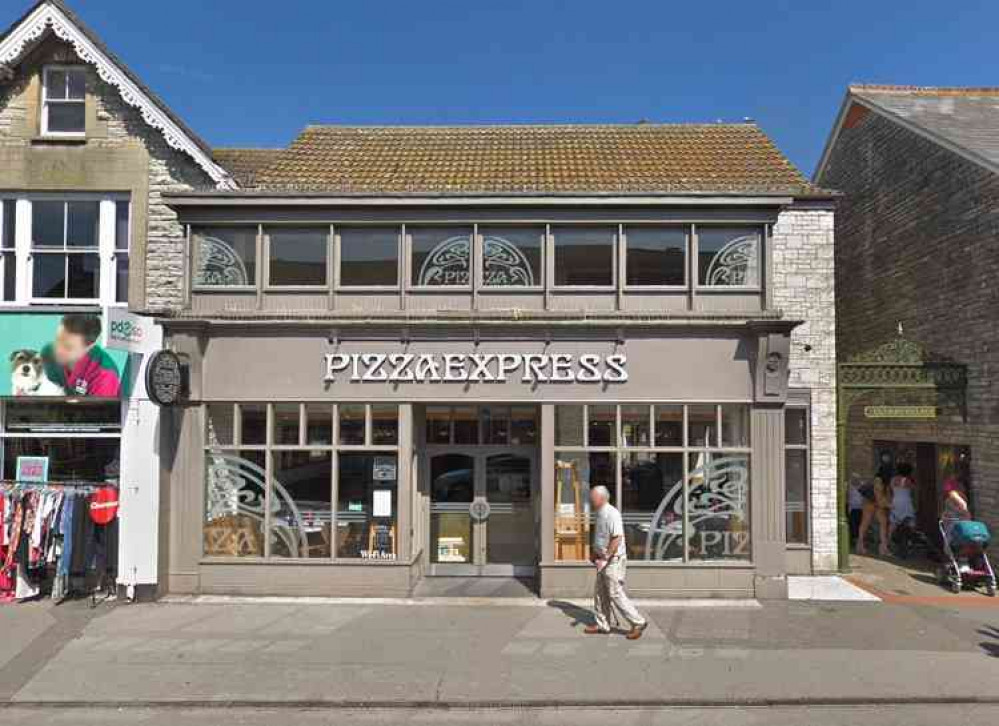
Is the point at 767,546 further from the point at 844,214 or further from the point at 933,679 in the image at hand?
the point at 844,214

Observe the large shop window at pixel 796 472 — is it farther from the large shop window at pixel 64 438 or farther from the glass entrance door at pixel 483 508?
the large shop window at pixel 64 438

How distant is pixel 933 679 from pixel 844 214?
41.4 feet

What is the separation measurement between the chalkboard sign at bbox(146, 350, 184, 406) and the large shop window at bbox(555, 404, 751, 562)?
549 centimetres

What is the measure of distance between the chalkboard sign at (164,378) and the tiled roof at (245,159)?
14.6 ft

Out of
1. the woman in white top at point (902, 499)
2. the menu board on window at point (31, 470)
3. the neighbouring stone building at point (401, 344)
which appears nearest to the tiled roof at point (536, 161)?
the neighbouring stone building at point (401, 344)

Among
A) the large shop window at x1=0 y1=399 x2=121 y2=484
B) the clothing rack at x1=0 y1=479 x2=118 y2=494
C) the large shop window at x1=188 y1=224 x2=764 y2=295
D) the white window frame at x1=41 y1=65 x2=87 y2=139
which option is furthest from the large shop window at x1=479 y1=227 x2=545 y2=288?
the white window frame at x1=41 y1=65 x2=87 y2=139

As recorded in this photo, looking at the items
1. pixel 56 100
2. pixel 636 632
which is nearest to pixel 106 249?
pixel 56 100

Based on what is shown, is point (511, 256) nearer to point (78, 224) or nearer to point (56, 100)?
point (78, 224)

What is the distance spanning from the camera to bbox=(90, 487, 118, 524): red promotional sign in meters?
9.99

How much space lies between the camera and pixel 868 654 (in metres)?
7.86

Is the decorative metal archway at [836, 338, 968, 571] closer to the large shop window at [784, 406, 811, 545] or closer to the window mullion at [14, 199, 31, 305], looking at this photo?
the large shop window at [784, 406, 811, 545]

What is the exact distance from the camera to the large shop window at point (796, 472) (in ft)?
38.1

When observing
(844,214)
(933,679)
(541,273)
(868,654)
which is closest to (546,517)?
(541,273)

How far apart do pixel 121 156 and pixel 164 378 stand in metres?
3.71
